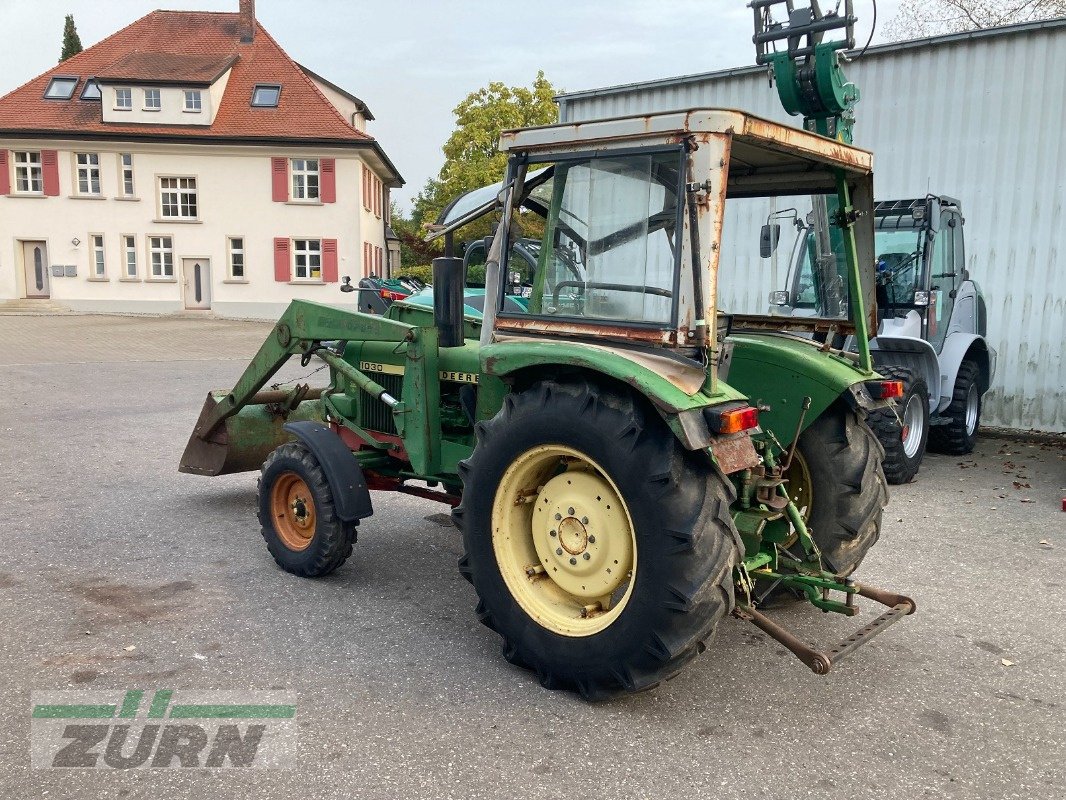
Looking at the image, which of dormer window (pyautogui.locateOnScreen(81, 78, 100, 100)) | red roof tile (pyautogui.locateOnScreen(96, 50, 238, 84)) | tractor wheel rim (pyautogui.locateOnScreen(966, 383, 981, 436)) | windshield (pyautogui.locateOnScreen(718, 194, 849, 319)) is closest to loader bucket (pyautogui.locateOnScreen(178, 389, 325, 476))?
windshield (pyautogui.locateOnScreen(718, 194, 849, 319))

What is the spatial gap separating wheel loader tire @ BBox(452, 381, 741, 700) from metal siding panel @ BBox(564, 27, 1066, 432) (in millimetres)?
8589

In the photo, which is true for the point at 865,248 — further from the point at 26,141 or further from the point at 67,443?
the point at 26,141

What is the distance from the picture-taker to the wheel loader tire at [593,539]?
3334 mm

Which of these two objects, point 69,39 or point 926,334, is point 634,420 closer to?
point 926,334

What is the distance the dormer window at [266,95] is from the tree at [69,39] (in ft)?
58.0

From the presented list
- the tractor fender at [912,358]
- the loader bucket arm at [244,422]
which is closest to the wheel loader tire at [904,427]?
the tractor fender at [912,358]

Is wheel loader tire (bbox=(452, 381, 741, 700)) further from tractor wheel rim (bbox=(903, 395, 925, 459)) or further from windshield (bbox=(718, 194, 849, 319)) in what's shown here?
tractor wheel rim (bbox=(903, 395, 925, 459))

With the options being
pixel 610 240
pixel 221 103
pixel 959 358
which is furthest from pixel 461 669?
pixel 221 103

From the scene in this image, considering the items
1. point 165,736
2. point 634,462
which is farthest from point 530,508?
point 165,736

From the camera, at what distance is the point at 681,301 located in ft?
11.3

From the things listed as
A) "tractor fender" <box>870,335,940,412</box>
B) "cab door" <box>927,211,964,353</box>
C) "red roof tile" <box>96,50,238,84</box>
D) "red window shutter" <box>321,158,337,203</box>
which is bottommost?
Answer: "tractor fender" <box>870,335,940,412</box>

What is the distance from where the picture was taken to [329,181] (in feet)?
104

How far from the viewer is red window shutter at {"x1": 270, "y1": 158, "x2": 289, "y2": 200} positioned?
31.5 m

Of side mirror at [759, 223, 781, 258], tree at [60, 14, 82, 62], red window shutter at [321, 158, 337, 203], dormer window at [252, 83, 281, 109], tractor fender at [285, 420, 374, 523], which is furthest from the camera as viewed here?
tree at [60, 14, 82, 62]
